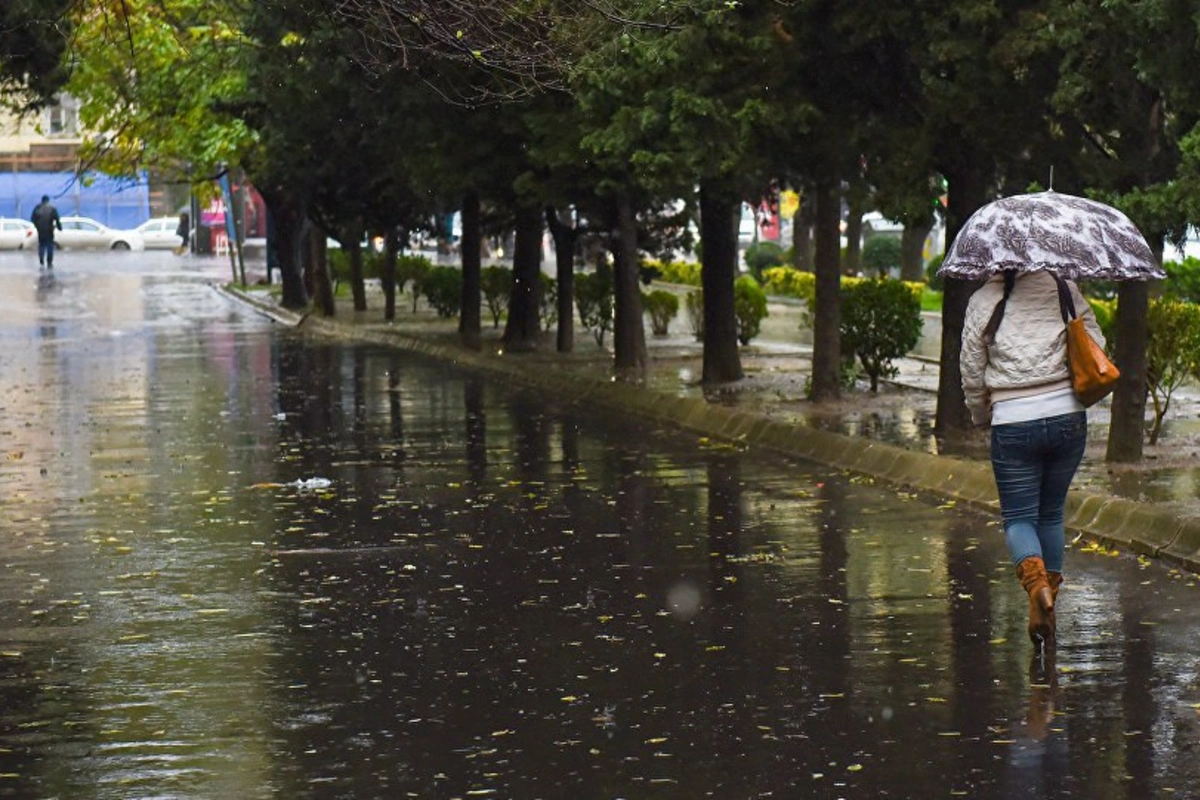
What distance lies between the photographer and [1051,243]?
9.72 m

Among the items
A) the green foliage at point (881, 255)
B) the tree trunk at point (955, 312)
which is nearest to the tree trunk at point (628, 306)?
the tree trunk at point (955, 312)

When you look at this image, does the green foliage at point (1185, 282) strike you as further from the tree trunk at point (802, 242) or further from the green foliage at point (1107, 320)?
the tree trunk at point (802, 242)

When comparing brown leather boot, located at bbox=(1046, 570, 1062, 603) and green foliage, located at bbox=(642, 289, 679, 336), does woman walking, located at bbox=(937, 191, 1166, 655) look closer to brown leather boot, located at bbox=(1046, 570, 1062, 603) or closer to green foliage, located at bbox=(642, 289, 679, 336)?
brown leather boot, located at bbox=(1046, 570, 1062, 603)

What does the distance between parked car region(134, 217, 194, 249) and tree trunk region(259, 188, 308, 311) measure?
46669 millimetres

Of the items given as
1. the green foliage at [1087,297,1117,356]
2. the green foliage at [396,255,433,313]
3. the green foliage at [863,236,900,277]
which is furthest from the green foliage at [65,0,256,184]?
the green foliage at [863,236,900,277]

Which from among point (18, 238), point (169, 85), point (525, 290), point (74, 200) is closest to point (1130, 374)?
point (525, 290)

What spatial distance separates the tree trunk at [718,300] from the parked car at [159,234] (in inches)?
2849

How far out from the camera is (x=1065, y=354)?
9.62 m

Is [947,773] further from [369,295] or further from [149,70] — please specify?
[369,295]

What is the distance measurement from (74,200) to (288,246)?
56.3 m

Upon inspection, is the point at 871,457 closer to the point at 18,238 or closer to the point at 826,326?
the point at 826,326

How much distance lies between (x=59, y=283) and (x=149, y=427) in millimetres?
38852

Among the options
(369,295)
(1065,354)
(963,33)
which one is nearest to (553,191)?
(963,33)

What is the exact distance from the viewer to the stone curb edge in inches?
487
